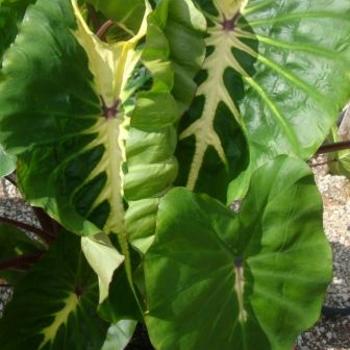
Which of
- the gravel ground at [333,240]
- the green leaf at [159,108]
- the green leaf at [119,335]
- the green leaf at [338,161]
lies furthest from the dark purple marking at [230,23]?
the gravel ground at [333,240]

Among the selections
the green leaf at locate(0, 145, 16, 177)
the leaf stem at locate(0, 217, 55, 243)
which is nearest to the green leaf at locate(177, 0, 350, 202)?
the green leaf at locate(0, 145, 16, 177)

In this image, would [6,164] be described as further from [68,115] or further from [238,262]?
[238,262]

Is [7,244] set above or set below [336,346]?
above

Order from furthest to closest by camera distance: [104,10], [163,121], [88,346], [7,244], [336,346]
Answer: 1. [336,346]
2. [7,244]
3. [88,346]
4. [104,10]
5. [163,121]

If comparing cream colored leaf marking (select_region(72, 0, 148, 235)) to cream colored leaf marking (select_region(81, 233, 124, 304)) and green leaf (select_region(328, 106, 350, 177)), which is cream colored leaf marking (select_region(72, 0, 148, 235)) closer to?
cream colored leaf marking (select_region(81, 233, 124, 304))

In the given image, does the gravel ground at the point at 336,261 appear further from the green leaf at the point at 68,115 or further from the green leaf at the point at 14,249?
the green leaf at the point at 68,115

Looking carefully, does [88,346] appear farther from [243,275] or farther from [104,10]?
[104,10]

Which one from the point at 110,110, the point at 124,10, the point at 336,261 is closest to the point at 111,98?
the point at 110,110

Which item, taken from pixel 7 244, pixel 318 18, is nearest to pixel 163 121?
pixel 318 18
